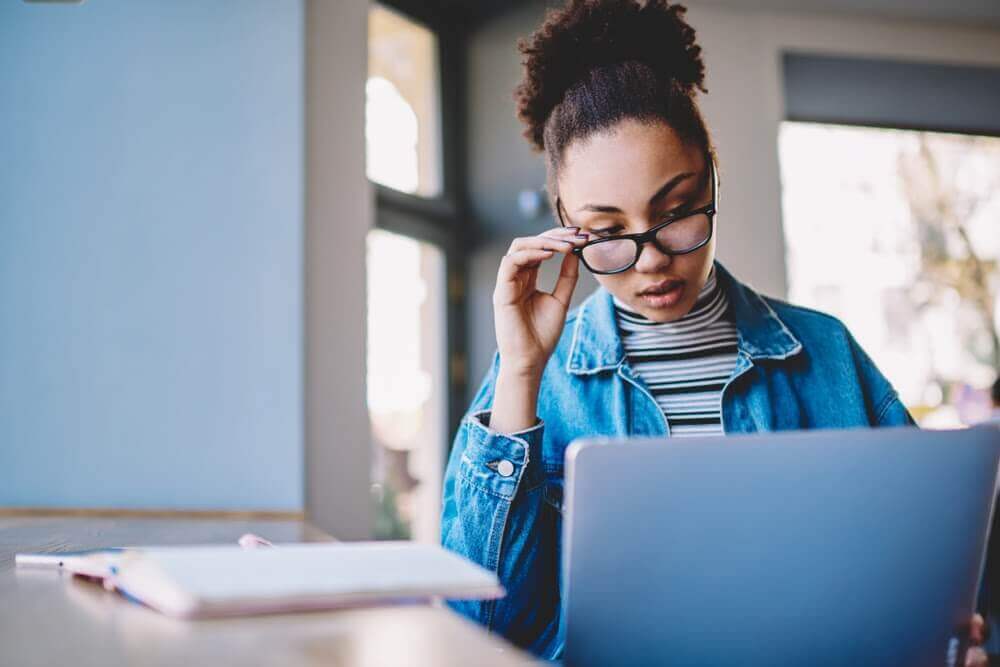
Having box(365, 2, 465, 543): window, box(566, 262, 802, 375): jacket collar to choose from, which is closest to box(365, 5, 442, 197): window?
box(365, 2, 465, 543): window

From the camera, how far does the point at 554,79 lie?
123 centimetres

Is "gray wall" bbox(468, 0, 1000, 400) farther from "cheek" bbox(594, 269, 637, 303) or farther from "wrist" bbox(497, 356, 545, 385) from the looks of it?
"wrist" bbox(497, 356, 545, 385)

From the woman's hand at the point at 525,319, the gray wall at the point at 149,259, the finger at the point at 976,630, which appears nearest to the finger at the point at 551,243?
the woman's hand at the point at 525,319

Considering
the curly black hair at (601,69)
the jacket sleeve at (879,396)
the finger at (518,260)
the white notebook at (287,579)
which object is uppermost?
the curly black hair at (601,69)

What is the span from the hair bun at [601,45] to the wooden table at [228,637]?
83 cm

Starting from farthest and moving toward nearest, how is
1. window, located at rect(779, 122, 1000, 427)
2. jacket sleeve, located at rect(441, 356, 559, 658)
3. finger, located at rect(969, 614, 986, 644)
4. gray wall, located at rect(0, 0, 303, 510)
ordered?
window, located at rect(779, 122, 1000, 427) → gray wall, located at rect(0, 0, 303, 510) → jacket sleeve, located at rect(441, 356, 559, 658) → finger, located at rect(969, 614, 986, 644)

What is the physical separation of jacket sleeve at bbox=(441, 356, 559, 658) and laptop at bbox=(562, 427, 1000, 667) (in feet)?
1.13

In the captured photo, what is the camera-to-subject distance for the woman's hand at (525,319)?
0.95 meters

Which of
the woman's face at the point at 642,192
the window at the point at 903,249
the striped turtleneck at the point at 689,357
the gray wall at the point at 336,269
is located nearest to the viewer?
the woman's face at the point at 642,192

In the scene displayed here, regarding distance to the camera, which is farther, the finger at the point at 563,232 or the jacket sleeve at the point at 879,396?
the jacket sleeve at the point at 879,396

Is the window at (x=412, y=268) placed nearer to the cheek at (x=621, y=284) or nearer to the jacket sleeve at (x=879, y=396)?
the cheek at (x=621, y=284)

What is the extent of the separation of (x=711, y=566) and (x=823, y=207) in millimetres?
3570

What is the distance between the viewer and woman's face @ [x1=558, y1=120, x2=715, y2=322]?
41.2 inches

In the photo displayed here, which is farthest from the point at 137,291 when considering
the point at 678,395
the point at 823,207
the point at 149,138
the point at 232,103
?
the point at 823,207
